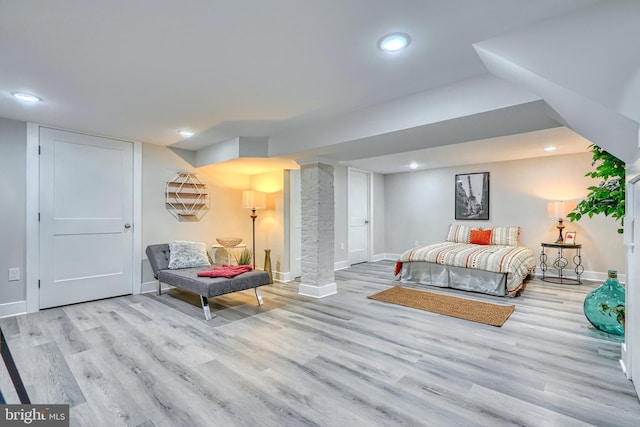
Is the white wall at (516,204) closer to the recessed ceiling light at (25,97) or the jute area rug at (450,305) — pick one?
the jute area rug at (450,305)

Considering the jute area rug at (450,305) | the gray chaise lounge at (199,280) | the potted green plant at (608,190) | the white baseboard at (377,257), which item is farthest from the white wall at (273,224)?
the potted green plant at (608,190)

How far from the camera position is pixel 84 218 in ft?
12.7

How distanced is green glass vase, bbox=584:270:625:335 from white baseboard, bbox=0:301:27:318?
6.03 meters

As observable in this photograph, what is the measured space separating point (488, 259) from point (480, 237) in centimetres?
164

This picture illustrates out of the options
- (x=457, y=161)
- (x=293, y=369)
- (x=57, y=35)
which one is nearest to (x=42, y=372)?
(x=293, y=369)

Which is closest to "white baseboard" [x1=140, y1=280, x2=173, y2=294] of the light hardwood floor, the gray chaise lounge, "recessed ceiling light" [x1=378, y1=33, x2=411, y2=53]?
the gray chaise lounge

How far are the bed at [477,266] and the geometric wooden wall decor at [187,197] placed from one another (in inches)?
137

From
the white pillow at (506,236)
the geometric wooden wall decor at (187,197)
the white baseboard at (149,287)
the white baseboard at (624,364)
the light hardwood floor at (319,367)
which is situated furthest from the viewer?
the white pillow at (506,236)

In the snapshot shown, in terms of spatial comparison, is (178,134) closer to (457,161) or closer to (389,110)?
(389,110)

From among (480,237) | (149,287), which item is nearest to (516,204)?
(480,237)

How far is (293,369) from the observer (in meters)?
2.20

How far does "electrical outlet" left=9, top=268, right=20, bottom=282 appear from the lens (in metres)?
3.38

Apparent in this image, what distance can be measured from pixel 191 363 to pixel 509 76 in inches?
121

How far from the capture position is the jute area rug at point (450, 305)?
10.8 feet
